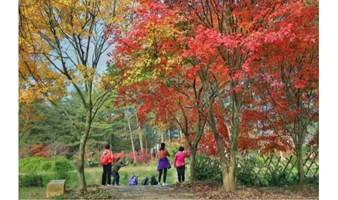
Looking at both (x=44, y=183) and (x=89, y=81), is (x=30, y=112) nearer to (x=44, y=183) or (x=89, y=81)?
(x=44, y=183)

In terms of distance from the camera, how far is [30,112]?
60.9 ft

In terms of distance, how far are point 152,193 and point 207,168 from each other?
10.1 feet

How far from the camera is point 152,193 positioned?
1241cm

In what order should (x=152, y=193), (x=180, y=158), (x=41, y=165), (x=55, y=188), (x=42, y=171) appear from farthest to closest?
1. (x=41, y=165)
2. (x=42, y=171)
3. (x=180, y=158)
4. (x=152, y=193)
5. (x=55, y=188)

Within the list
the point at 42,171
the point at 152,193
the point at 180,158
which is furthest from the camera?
the point at 42,171

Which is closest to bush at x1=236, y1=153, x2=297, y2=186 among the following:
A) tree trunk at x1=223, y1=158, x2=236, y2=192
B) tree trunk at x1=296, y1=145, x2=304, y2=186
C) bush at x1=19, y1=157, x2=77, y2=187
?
tree trunk at x1=296, y1=145, x2=304, y2=186

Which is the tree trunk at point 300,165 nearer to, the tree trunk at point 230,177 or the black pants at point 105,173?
the tree trunk at point 230,177

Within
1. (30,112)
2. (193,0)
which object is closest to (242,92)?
(193,0)

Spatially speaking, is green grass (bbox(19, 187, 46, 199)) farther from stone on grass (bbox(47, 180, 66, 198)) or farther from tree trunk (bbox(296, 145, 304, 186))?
tree trunk (bbox(296, 145, 304, 186))

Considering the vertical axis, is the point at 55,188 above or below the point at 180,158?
below

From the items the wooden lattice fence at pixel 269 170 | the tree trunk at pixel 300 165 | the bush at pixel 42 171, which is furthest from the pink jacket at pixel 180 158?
the bush at pixel 42 171

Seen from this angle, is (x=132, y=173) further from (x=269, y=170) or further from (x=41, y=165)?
(x=269, y=170)

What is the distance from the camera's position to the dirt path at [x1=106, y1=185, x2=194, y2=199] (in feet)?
39.0

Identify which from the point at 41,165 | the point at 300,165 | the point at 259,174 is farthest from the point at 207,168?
the point at 41,165
